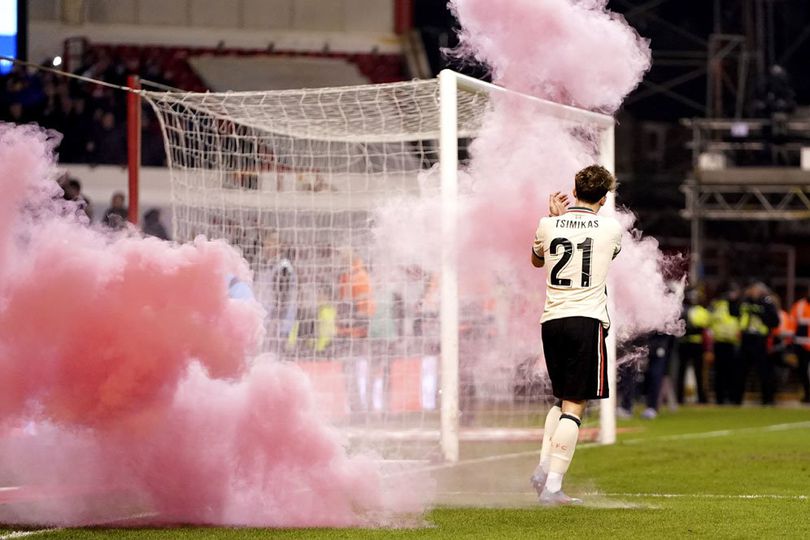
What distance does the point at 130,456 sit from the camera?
22.6ft

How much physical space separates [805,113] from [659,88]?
4.60 metres

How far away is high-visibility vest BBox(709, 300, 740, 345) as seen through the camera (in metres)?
21.7

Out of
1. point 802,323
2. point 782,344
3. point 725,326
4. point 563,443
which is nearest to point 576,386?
point 563,443

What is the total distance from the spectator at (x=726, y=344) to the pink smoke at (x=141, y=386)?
1539 cm

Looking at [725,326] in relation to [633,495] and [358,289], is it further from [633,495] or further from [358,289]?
[633,495]

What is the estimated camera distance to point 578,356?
7.63m

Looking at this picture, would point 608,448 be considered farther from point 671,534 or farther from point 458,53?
point 671,534

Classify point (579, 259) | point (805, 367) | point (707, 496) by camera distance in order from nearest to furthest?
point (579, 259)
point (707, 496)
point (805, 367)

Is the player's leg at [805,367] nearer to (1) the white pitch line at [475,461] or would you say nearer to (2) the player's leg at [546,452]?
(1) the white pitch line at [475,461]

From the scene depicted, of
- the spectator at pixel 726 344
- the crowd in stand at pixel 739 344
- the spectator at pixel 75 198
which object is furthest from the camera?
the spectator at pixel 726 344

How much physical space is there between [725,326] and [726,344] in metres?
0.32

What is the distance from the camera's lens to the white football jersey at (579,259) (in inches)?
300

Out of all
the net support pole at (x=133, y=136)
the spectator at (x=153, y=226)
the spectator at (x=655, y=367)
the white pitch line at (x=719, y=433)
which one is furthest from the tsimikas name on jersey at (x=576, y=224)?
the spectator at (x=655, y=367)

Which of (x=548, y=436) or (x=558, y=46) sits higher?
(x=558, y=46)
